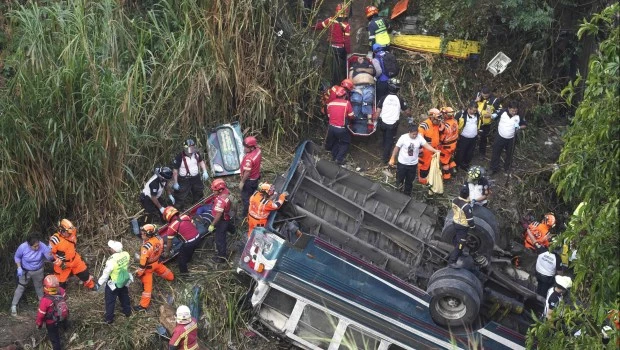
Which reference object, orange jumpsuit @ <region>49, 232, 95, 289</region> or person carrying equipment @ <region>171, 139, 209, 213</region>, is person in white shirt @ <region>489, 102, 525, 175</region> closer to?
person carrying equipment @ <region>171, 139, 209, 213</region>

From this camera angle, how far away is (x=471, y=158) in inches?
541

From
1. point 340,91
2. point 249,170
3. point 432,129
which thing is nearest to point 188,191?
point 249,170

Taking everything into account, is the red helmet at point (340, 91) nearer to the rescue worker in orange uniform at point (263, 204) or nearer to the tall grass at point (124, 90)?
the tall grass at point (124, 90)

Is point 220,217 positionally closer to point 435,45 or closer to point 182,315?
point 182,315

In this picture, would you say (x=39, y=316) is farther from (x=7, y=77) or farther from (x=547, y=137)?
(x=547, y=137)

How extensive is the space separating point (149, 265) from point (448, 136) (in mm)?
4827

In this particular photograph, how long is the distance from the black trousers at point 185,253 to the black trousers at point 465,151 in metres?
4.42

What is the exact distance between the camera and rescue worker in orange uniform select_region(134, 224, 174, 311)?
35.0 feet

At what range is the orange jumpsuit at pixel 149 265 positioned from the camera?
35.0 feet

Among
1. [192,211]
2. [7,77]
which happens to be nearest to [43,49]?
[7,77]

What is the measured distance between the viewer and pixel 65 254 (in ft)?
35.4

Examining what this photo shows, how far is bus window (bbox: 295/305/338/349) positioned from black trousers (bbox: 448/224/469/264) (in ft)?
5.42

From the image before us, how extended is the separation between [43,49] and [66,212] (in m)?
2.23

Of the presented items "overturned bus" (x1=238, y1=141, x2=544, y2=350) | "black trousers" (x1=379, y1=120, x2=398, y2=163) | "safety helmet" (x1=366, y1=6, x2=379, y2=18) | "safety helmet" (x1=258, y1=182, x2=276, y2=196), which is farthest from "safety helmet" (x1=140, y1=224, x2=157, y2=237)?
"safety helmet" (x1=366, y1=6, x2=379, y2=18)
